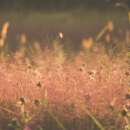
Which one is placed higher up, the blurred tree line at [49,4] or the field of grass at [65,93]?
the blurred tree line at [49,4]

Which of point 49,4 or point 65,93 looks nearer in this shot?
point 65,93

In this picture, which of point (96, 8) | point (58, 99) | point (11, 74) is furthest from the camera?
point (96, 8)

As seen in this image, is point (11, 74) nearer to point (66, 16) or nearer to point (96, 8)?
point (66, 16)

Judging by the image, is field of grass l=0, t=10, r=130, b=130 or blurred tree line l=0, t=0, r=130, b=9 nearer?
field of grass l=0, t=10, r=130, b=130

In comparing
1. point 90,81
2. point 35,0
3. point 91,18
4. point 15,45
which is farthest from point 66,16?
point 90,81

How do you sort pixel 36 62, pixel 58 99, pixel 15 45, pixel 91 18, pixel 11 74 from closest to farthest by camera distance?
pixel 58 99
pixel 11 74
pixel 36 62
pixel 15 45
pixel 91 18

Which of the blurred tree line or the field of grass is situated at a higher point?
the blurred tree line

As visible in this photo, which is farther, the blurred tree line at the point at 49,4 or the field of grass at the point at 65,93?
the blurred tree line at the point at 49,4

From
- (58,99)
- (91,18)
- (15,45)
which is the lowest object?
(58,99)

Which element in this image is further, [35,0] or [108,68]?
[35,0]

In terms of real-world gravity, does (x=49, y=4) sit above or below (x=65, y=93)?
above

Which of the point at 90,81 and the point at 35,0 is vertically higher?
the point at 35,0
